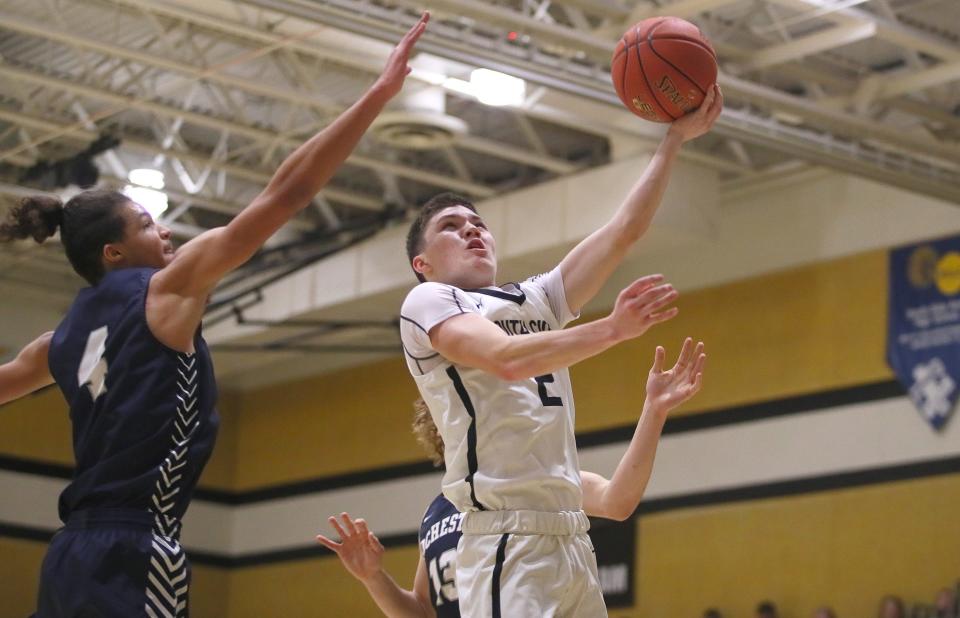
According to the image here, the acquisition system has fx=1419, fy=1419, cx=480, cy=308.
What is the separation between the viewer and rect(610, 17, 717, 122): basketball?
15.2ft

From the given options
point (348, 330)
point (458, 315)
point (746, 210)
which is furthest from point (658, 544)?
point (458, 315)

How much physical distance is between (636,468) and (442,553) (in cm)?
73

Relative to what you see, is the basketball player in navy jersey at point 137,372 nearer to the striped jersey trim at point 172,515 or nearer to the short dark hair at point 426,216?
the striped jersey trim at point 172,515

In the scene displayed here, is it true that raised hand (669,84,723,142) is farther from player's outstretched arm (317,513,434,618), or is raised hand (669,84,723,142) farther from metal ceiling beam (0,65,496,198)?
metal ceiling beam (0,65,496,198)

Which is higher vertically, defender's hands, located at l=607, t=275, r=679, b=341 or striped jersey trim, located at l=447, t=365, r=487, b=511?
defender's hands, located at l=607, t=275, r=679, b=341

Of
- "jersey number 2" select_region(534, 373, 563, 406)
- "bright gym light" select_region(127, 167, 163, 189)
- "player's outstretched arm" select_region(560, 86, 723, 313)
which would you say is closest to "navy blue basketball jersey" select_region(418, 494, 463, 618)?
"jersey number 2" select_region(534, 373, 563, 406)

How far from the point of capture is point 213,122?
14312 millimetres

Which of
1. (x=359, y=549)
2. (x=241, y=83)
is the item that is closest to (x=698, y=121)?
(x=359, y=549)

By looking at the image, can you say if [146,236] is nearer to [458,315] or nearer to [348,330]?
[458,315]

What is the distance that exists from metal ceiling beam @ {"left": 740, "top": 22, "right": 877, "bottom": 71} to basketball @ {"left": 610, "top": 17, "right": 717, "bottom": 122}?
258 inches

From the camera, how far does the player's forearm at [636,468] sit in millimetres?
4594

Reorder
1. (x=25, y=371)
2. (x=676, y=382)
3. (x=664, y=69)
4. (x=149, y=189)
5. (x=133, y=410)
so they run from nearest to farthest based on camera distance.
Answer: (x=133, y=410) < (x=25, y=371) < (x=676, y=382) < (x=664, y=69) < (x=149, y=189)

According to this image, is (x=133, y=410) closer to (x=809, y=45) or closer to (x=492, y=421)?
(x=492, y=421)

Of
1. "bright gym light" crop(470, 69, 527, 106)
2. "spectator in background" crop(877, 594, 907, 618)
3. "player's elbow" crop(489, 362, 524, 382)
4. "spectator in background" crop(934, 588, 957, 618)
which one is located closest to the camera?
"player's elbow" crop(489, 362, 524, 382)
